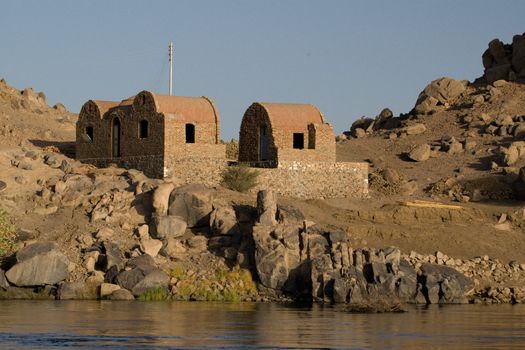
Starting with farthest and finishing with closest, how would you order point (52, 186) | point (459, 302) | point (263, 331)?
point (52, 186)
point (459, 302)
point (263, 331)

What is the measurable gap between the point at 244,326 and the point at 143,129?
66.6 feet

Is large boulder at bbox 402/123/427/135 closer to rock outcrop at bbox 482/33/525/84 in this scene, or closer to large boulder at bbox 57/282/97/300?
rock outcrop at bbox 482/33/525/84

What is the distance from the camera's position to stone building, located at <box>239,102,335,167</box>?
49.9 m

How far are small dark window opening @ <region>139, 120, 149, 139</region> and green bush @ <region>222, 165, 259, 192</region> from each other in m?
3.56

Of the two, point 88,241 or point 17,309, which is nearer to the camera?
point 17,309

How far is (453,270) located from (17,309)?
570 inches

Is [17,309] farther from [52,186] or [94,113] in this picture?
[94,113]

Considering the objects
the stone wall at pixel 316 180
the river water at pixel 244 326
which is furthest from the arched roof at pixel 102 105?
the river water at pixel 244 326

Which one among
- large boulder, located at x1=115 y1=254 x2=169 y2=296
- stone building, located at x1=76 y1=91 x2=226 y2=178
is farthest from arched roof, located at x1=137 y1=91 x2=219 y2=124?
large boulder, located at x1=115 y1=254 x2=169 y2=296

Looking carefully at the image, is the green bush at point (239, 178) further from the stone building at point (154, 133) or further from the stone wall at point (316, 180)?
the stone building at point (154, 133)

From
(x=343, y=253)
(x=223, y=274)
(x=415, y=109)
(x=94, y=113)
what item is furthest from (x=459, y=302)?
(x=415, y=109)

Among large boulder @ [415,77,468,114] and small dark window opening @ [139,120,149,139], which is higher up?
large boulder @ [415,77,468,114]

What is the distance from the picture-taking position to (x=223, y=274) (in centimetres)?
Result: 4081

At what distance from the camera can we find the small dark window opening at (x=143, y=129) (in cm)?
4950
